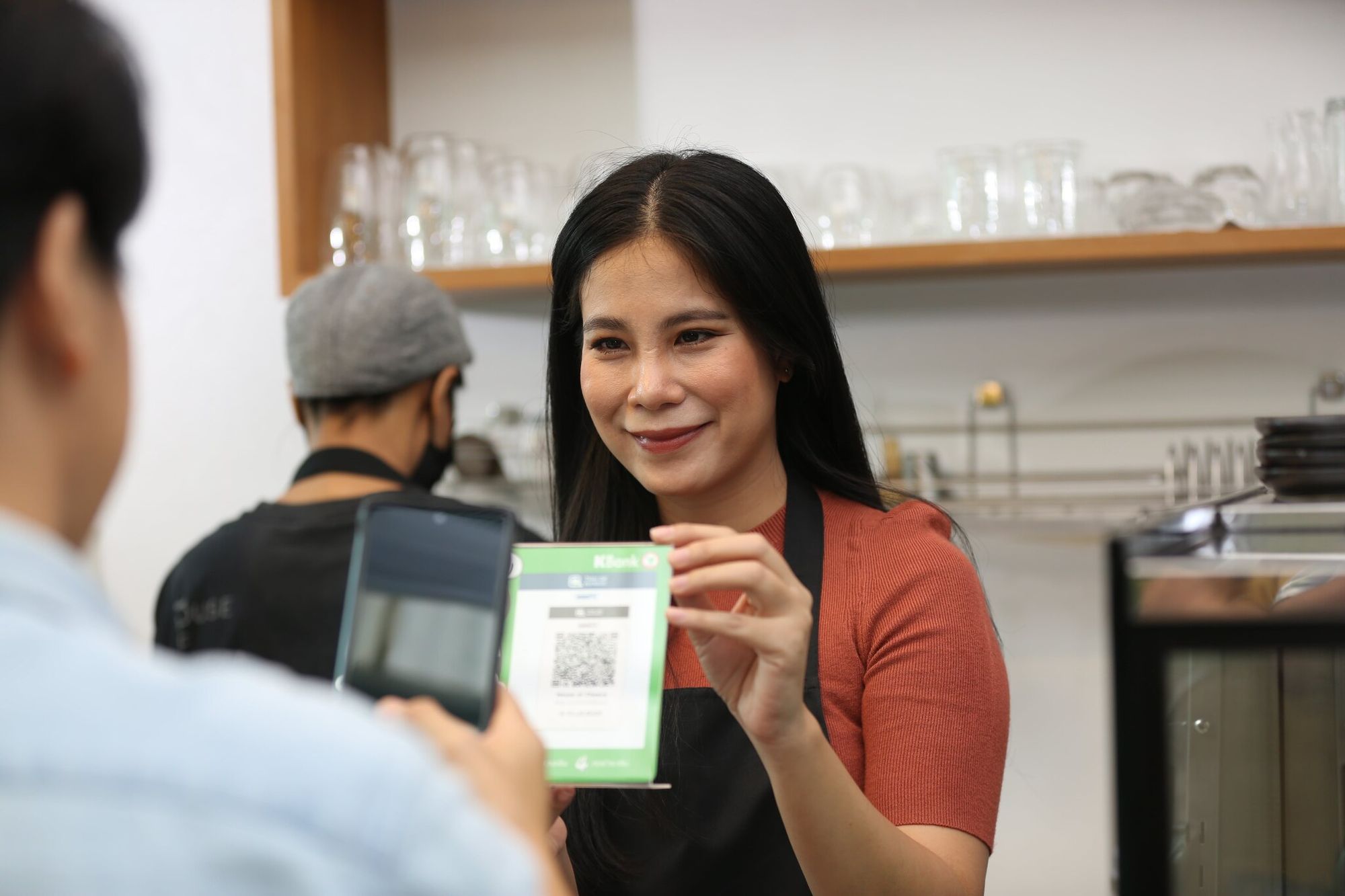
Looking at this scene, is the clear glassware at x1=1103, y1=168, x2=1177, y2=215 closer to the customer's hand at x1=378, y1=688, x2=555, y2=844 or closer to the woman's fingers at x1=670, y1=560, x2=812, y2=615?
the woman's fingers at x1=670, y1=560, x2=812, y2=615

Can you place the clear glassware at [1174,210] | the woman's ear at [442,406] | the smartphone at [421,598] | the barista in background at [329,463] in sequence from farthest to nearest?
1. the clear glassware at [1174,210]
2. the woman's ear at [442,406]
3. the barista in background at [329,463]
4. the smartphone at [421,598]

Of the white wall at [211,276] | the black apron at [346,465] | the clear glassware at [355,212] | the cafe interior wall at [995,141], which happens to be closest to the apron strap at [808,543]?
the black apron at [346,465]

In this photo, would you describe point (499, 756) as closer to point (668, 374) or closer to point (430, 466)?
point (668, 374)

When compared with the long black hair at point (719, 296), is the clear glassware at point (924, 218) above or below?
above

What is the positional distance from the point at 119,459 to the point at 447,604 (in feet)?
0.77

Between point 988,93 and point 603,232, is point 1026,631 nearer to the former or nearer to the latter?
point 988,93

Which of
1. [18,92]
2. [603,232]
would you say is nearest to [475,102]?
[603,232]

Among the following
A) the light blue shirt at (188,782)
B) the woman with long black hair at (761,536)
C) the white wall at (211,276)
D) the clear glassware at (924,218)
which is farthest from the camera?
the white wall at (211,276)

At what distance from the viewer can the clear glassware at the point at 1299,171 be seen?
199 cm

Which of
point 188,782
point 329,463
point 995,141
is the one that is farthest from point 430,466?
point 188,782

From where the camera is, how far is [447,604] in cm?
71

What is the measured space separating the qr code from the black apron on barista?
0.27 metres

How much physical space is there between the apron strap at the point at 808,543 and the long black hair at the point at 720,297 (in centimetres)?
4

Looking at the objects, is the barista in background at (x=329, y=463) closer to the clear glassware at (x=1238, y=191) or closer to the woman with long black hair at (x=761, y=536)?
the woman with long black hair at (x=761, y=536)
